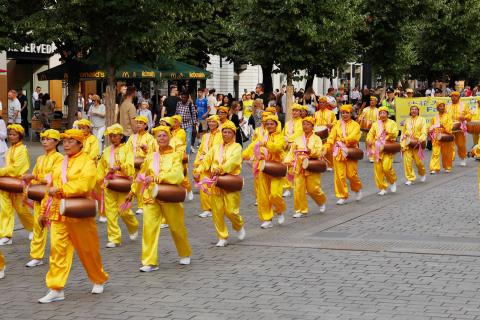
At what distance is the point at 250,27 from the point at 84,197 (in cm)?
1697

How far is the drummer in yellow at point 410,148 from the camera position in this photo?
620 inches

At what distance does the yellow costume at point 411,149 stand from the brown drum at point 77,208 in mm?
10033

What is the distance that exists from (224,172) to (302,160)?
2594mm

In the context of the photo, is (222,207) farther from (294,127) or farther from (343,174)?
(294,127)

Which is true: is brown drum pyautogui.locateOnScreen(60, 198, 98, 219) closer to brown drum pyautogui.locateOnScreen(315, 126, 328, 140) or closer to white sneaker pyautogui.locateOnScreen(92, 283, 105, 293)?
white sneaker pyautogui.locateOnScreen(92, 283, 105, 293)

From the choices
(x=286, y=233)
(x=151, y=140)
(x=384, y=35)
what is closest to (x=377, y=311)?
(x=286, y=233)

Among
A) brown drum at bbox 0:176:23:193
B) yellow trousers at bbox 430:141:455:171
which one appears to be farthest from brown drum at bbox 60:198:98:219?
yellow trousers at bbox 430:141:455:171

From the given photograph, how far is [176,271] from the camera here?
322 inches

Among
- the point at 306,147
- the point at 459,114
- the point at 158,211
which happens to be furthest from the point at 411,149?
the point at 158,211

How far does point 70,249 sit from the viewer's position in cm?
710

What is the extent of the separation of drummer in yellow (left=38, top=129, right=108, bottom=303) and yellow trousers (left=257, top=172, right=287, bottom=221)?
403 cm

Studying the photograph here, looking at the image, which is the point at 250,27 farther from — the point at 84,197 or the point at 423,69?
the point at 423,69

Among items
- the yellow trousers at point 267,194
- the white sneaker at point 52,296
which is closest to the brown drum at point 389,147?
the yellow trousers at point 267,194

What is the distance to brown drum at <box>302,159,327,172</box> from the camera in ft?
38.1
